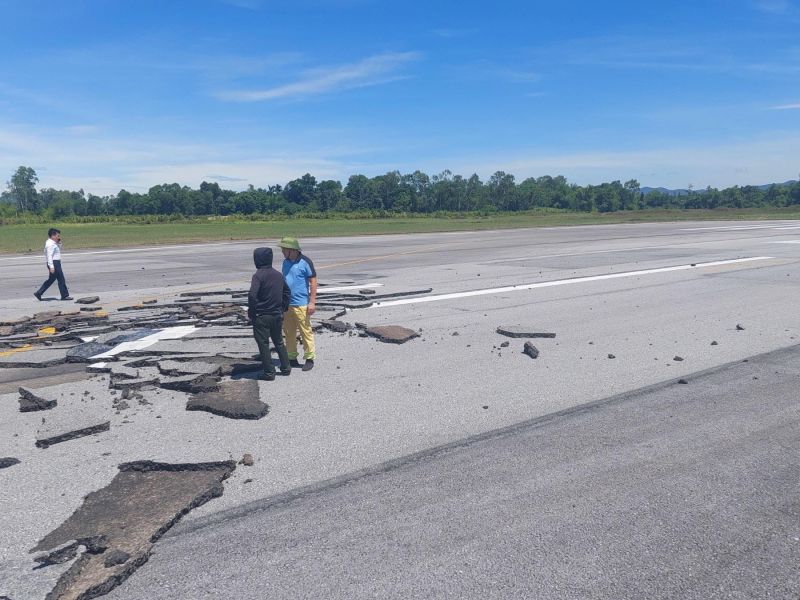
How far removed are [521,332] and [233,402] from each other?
5.52 metres

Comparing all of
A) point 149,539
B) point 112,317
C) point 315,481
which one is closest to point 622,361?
point 315,481

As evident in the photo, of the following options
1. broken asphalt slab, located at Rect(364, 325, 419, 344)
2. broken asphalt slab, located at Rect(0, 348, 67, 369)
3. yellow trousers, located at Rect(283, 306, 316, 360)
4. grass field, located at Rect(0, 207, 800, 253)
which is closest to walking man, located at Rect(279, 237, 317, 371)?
yellow trousers, located at Rect(283, 306, 316, 360)

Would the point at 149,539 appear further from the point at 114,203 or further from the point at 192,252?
the point at 114,203

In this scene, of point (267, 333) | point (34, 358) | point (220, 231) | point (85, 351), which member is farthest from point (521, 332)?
point (220, 231)

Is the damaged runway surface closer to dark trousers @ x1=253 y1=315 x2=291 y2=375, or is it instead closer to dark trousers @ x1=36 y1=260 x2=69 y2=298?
dark trousers @ x1=253 y1=315 x2=291 y2=375

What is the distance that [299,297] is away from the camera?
9.13 meters

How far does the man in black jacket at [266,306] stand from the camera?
8.54 m

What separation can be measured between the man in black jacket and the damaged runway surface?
0.40m

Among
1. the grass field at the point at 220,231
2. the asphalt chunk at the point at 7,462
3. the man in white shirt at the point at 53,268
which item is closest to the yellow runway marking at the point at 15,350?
the asphalt chunk at the point at 7,462

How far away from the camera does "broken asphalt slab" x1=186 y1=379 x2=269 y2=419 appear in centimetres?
714

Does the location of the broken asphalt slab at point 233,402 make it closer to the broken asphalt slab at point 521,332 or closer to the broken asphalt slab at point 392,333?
the broken asphalt slab at point 392,333

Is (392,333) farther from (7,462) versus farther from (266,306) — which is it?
(7,462)

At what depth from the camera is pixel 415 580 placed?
13.4 feet

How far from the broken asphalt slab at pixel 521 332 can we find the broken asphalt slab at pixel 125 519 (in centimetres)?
654
